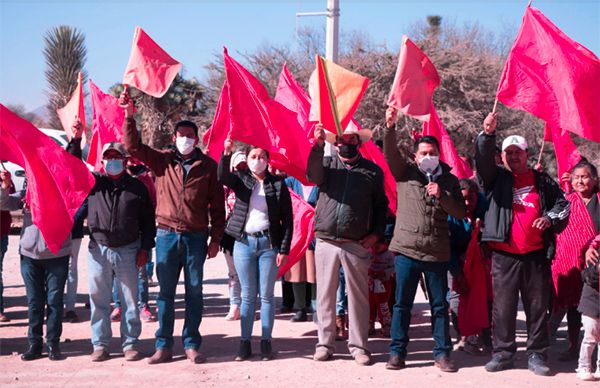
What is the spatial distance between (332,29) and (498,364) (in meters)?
6.60

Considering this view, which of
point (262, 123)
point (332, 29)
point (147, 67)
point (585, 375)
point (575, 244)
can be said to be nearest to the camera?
point (585, 375)

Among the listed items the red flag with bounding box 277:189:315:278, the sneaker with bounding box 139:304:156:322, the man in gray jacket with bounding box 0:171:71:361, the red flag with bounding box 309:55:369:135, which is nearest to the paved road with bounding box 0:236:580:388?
the man in gray jacket with bounding box 0:171:71:361

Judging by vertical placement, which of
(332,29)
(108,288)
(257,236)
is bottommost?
(108,288)

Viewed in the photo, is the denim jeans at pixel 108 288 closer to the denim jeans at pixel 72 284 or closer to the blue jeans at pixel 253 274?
the blue jeans at pixel 253 274

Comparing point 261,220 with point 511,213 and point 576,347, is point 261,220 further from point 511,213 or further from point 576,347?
point 576,347

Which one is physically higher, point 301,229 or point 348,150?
point 348,150

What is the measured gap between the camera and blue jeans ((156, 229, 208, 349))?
6.94 meters

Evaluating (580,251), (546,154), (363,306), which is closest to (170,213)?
(363,306)

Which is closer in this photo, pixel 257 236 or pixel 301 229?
pixel 257 236

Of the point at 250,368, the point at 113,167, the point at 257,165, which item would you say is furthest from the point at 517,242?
the point at 113,167

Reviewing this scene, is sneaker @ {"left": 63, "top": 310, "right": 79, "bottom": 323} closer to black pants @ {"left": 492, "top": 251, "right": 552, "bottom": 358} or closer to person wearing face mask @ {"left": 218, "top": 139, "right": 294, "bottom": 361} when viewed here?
person wearing face mask @ {"left": 218, "top": 139, "right": 294, "bottom": 361}

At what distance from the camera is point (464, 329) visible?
7.38 m

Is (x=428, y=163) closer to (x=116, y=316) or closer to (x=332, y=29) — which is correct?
(x=116, y=316)

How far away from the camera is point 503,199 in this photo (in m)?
6.79
